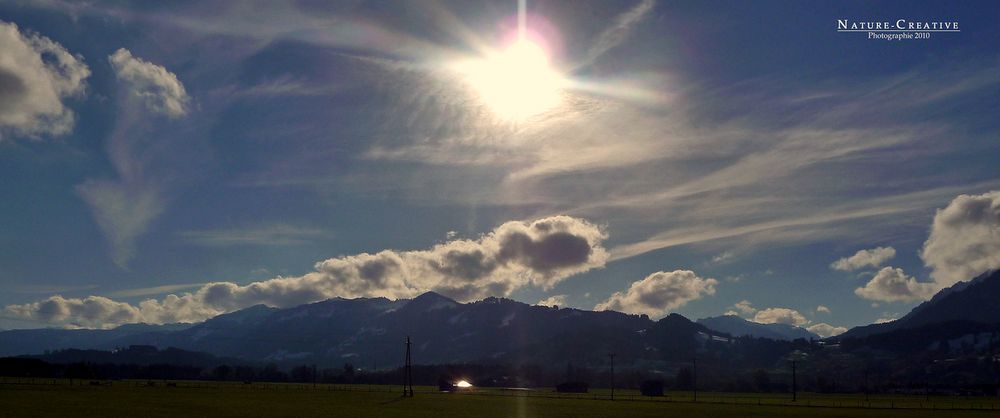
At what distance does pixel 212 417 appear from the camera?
66688mm

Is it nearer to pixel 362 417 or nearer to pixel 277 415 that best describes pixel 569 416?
pixel 362 417

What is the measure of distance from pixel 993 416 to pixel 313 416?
300 ft

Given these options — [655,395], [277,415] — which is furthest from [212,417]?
[655,395]

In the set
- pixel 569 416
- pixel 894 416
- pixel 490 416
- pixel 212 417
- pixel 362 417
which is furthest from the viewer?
pixel 894 416

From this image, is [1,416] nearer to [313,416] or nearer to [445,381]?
[313,416]

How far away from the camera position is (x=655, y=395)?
197m

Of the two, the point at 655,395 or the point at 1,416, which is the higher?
the point at 1,416

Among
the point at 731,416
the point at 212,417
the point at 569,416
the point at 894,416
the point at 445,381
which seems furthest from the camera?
the point at 445,381

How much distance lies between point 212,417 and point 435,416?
22.4 metres

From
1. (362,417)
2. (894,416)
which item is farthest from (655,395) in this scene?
(362,417)

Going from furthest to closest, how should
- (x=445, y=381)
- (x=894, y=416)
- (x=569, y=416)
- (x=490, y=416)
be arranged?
1. (x=445, y=381)
2. (x=894, y=416)
3. (x=569, y=416)
4. (x=490, y=416)

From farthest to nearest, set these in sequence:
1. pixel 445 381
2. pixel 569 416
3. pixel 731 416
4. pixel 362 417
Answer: pixel 445 381, pixel 731 416, pixel 569 416, pixel 362 417

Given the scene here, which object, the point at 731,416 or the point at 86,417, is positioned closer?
the point at 86,417

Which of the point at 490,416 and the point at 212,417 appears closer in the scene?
the point at 212,417
